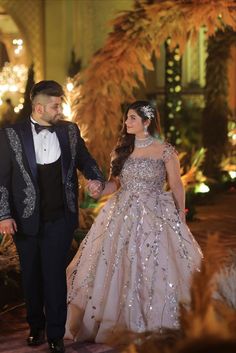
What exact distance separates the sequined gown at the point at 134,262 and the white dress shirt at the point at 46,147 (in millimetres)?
848

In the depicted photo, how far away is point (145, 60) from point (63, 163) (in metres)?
3.32

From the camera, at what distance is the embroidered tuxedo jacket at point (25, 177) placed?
424 centimetres

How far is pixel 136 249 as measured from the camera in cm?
484

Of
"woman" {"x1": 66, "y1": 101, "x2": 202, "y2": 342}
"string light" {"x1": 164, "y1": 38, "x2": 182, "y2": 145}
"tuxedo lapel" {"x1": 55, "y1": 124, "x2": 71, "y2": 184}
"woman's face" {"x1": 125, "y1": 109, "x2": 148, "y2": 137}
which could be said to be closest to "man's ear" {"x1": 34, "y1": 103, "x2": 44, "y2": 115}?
"tuxedo lapel" {"x1": 55, "y1": 124, "x2": 71, "y2": 184}

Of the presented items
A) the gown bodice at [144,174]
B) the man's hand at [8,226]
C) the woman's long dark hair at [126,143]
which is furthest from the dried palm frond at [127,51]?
the man's hand at [8,226]

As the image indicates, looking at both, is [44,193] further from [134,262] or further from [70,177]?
[134,262]

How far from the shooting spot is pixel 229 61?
1395 centimetres

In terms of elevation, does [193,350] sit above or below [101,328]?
above

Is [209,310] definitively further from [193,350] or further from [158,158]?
[158,158]

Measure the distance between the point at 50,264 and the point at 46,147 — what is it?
0.68 m

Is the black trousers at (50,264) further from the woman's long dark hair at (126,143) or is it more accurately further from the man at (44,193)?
the woman's long dark hair at (126,143)

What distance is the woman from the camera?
475 centimetres

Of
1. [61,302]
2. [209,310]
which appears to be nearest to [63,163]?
[61,302]

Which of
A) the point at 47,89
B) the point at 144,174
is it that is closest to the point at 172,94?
the point at 144,174
